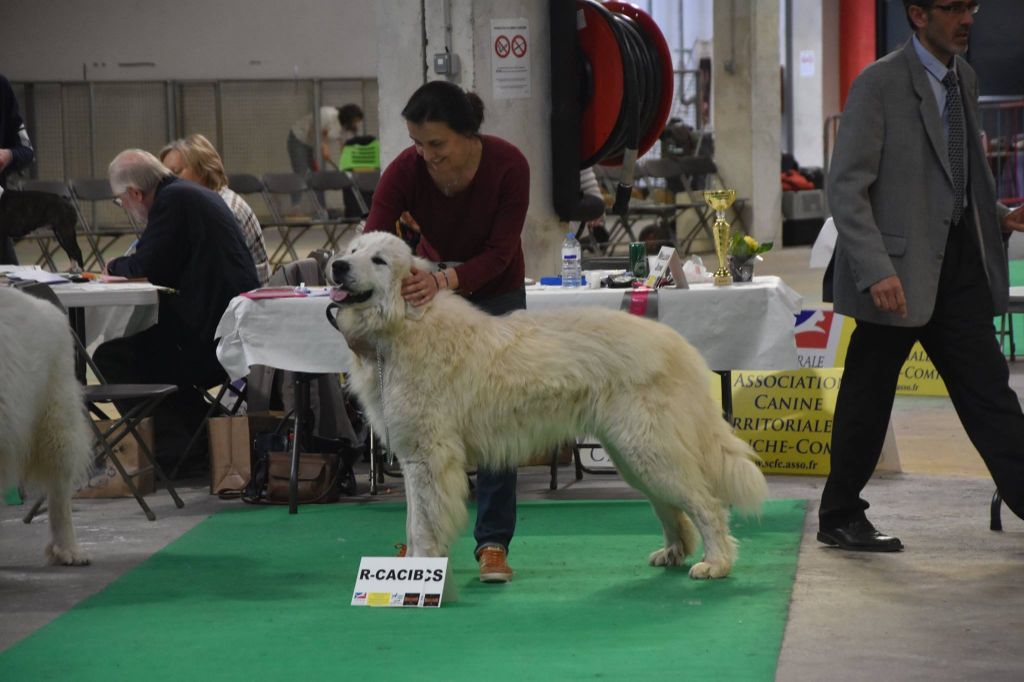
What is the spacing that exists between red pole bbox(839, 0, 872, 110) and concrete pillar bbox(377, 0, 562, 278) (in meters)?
14.6

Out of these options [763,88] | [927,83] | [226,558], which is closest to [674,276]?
[927,83]

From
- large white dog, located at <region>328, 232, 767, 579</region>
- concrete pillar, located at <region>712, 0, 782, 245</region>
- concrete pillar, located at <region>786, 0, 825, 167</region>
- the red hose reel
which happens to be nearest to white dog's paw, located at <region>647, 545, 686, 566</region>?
large white dog, located at <region>328, 232, 767, 579</region>

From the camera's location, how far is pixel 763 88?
1639cm

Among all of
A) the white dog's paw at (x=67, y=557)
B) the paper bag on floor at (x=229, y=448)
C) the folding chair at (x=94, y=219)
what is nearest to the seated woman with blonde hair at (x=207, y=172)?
the paper bag on floor at (x=229, y=448)

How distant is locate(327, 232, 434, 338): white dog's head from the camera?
3.96 metres

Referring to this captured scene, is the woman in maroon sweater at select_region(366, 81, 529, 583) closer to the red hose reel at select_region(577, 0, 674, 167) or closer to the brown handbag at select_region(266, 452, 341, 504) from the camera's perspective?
the brown handbag at select_region(266, 452, 341, 504)

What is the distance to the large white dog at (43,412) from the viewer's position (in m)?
4.52

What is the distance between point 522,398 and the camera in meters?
4.20

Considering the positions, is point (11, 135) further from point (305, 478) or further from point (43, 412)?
point (43, 412)

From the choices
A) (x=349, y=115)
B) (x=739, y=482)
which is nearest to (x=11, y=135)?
(x=739, y=482)

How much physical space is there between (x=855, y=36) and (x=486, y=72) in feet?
49.6

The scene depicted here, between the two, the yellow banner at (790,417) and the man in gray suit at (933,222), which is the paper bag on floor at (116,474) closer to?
the yellow banner at (790,417)

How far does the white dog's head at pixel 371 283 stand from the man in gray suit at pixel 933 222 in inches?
53.8

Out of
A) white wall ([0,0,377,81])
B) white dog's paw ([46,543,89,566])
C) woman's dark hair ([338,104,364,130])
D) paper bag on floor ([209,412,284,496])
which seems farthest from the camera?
white wall ([0,0,377,81])
